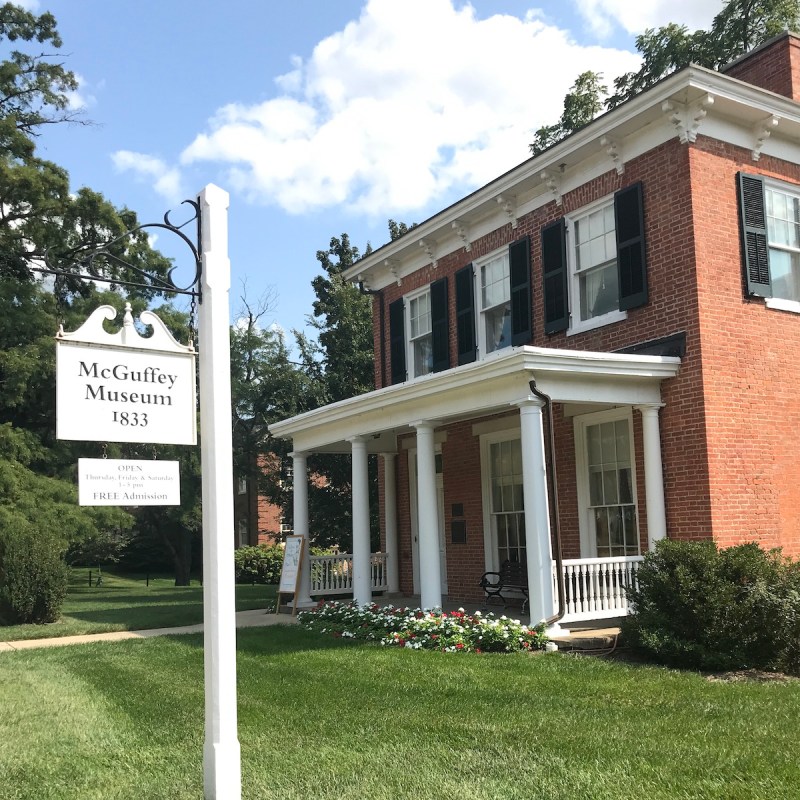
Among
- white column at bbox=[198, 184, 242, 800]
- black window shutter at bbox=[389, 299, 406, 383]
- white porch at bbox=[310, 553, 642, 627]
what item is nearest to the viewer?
white column at bbox=[198, 184, 242, 800]

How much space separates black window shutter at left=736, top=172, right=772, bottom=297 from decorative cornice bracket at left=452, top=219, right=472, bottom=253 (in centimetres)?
496

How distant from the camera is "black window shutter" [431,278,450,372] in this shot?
15.9 m

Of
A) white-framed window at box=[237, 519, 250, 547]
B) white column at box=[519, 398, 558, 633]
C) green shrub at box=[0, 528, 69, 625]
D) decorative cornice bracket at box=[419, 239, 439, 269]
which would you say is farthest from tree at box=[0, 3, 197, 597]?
white-framed window at box=[237, 519, 250, 547]

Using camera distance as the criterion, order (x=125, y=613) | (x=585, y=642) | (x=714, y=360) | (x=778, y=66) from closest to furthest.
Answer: (x=585, y=642) → (x=714, y=360) → (x=778, y=66) → (x=125, y=613)

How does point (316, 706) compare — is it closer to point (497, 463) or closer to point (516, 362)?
point (516, 362)

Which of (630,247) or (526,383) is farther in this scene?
(630,247)

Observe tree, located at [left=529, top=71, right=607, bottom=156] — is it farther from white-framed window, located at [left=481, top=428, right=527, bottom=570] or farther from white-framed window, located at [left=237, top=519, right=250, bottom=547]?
white-framed window, located at [left=237, top=519, right=250, bottom=547]

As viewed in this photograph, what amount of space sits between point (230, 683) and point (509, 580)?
30.1 ft

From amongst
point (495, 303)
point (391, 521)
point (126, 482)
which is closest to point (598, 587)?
point (495, 303)

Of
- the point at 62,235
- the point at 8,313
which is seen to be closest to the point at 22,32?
the point at 62,235

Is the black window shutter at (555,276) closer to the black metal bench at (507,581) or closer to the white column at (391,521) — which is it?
the black metal bench at (507,581)

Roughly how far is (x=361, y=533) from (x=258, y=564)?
1694cm

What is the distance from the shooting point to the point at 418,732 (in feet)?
21.4

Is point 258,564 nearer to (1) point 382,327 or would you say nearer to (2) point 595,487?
(1) point 382,327
